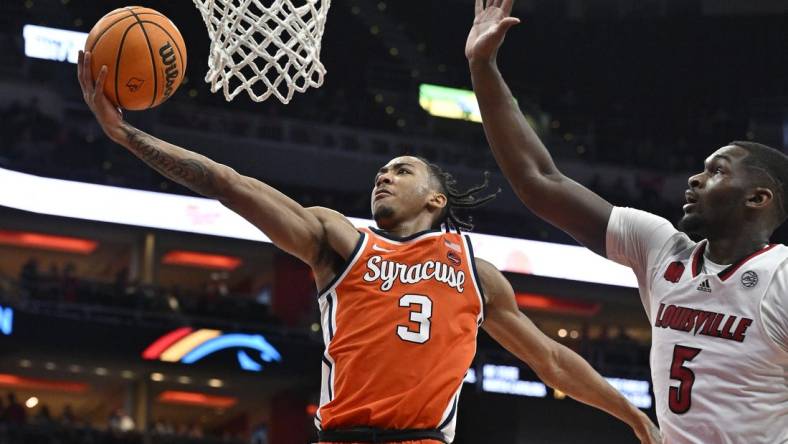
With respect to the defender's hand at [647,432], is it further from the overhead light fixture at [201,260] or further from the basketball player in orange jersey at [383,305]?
the overhead light fixture at [201,260]

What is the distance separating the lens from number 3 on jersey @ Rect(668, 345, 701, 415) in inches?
140

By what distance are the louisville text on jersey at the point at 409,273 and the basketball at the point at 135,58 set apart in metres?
1.13

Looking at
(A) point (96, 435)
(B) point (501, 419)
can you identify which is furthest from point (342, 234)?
(B) point (501, 419)

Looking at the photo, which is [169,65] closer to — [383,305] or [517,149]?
[383,305]

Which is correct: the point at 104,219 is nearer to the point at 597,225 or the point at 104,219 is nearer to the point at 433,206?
the point at 433,206

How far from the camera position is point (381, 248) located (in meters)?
4.84

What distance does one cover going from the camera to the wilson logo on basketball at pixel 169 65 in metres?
4.92

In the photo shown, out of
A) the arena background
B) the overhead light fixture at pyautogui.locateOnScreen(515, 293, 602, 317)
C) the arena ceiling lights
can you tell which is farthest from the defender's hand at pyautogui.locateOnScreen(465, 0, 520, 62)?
the overhead light fixture at pyautogui.locateOnScreen(515, 293, 602, 317)

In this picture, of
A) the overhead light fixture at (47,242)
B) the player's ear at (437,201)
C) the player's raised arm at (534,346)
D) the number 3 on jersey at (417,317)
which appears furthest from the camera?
the overhead light fixture at (47,242)

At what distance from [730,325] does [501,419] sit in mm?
16553

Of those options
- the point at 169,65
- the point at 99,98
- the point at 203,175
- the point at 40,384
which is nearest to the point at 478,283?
the point at 203,175

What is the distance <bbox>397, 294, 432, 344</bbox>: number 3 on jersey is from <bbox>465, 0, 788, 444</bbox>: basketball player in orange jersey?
1.00 m

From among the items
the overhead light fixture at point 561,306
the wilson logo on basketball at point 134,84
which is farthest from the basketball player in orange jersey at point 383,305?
the overhead light fixture at point 561,306

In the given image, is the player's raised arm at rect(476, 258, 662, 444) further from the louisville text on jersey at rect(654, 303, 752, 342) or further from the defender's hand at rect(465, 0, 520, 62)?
the defender's hand at rect(465, 0, 520, 62)
